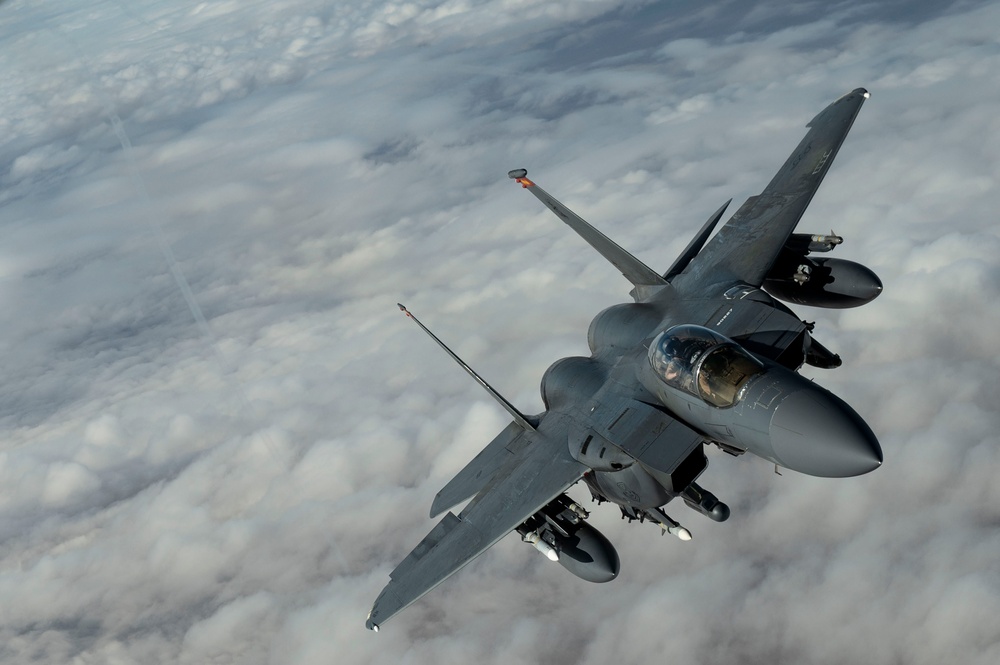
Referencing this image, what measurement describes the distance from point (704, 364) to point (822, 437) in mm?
2408

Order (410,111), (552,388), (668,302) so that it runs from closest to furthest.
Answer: (552,388)
(668,302)
(410,111)

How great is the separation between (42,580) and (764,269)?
83.1m

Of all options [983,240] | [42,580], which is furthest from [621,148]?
[42,580]

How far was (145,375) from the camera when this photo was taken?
90.8 m

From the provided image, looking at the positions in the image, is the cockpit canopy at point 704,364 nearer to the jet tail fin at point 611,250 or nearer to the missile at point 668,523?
the missile at point 668,523

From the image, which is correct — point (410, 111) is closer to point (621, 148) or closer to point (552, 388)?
point (621, 148)

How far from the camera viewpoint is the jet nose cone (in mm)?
10508

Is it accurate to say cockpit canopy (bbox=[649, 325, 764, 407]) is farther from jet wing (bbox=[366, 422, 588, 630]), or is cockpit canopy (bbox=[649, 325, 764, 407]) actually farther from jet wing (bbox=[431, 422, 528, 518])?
jet wing (bbox=[431, 422, 528, 518])

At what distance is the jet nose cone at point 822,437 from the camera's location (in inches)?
414

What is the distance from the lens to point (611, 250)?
19047 mm

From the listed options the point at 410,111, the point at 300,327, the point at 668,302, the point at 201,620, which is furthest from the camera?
the point at 410,111

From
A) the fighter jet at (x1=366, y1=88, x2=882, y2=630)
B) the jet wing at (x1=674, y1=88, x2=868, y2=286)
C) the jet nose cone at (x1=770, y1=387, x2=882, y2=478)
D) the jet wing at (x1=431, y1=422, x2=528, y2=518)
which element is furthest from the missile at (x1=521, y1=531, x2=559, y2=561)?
the jet wing at (x1=674, y1=88, x2=868, y2=286)

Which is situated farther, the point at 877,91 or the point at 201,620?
the point at 877,91

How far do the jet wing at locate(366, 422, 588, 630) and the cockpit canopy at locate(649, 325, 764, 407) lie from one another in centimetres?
291
